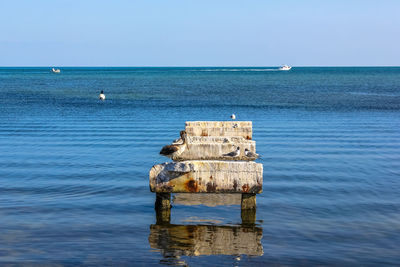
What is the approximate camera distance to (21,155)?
20.8 meters

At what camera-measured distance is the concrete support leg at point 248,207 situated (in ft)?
40.6

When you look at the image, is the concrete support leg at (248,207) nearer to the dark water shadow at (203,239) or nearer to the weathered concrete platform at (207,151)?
the dark water shadow at (203,239)

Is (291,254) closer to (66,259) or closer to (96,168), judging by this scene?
(66,259)

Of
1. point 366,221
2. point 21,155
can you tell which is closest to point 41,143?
point 21,155

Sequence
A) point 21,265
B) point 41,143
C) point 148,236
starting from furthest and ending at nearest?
point 41,143, point 148,236, point 21,265

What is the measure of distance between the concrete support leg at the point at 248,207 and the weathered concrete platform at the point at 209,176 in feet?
1.73

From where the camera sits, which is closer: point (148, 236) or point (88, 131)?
point (148, 236)

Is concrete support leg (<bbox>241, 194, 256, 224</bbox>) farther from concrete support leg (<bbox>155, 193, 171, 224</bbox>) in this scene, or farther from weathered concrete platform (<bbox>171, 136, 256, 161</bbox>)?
weathered concrete platform (<bbox>171, 136, 256, 161</bbox>)

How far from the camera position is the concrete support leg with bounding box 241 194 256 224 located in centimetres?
1238

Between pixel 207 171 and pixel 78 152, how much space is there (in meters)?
11.1

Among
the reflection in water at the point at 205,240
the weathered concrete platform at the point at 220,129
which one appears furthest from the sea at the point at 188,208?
the weathered concrete platform at the point at 220,129

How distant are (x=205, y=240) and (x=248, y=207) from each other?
2110 millimetres

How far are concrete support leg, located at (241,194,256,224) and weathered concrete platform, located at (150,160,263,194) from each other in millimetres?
526

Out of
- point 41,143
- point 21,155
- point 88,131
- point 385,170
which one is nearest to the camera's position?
point 385,170
